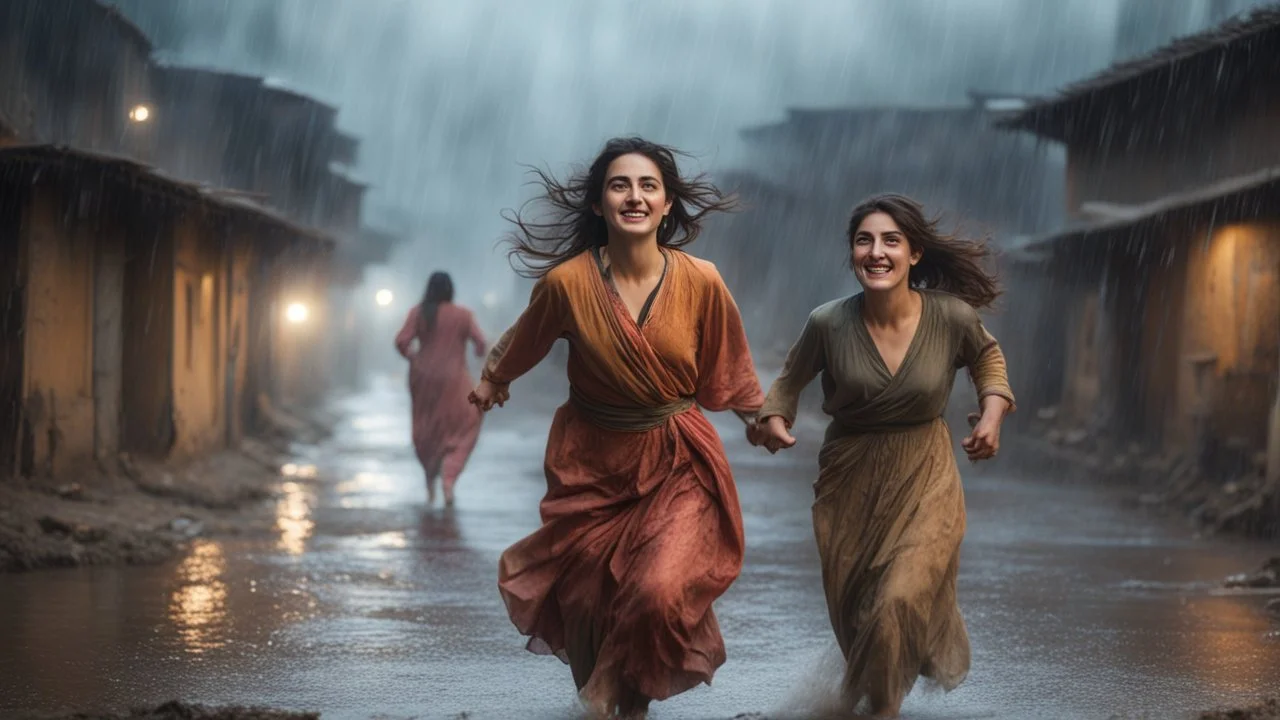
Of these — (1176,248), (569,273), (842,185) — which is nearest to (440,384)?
(569,273)

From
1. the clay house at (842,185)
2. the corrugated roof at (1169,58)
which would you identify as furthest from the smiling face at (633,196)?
the clay house at (842,185)

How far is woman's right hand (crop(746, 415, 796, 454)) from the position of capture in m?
5.61

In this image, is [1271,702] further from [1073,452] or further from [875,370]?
[1073,452]

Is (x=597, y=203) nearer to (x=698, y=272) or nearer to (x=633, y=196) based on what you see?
(x=633, y=196)

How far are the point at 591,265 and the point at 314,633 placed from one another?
293 cm

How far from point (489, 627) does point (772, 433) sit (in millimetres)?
2834

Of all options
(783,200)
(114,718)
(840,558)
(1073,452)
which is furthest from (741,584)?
(783,200)

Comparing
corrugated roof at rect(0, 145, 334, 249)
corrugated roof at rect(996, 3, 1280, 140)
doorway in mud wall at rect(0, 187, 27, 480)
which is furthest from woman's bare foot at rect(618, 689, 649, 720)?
corrugated roof at rect(996, 3, 1280, 140)

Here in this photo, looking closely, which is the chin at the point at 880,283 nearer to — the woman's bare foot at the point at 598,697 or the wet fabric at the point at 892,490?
the wet fabric at the point at 892,490

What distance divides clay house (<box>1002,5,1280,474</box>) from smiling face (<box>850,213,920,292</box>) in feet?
28.2

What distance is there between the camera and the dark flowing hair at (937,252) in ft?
19.0

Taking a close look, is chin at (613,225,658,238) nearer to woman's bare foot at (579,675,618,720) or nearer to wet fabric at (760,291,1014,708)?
wet fabric at (760,291,1014,708)

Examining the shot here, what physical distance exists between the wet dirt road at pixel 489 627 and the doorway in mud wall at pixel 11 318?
205 centimetres

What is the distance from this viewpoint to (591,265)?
5.68m
